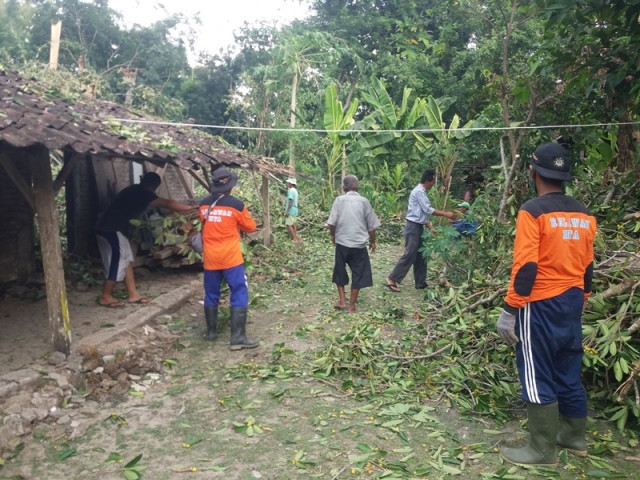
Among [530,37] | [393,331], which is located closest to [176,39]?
[530,37]

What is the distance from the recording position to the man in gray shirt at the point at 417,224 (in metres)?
7.60

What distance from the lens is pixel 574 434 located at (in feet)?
11.4

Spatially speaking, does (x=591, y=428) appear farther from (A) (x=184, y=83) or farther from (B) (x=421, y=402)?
(A) (x=184, y=83)

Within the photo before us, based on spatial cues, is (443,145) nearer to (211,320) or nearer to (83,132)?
(211,320)

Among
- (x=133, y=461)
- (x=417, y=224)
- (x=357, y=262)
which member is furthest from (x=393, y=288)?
(x=133, y=461)

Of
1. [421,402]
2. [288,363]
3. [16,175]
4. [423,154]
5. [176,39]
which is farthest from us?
[176,39]

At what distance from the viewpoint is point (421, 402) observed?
434 centimetres

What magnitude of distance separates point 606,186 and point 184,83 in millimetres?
24216

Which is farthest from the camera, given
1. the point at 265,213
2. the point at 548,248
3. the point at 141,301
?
the point at 265,213

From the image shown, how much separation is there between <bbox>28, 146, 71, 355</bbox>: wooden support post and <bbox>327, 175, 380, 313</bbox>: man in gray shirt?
125 inches

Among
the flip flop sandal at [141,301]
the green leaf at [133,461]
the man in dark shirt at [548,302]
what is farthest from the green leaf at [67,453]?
the flip flop sandal at [141,301]

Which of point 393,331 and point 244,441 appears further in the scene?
point 393,331

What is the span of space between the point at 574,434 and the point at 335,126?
38.2ft

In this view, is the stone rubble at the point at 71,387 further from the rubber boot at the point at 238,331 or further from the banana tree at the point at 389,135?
the banana tree at the point at 389,135
